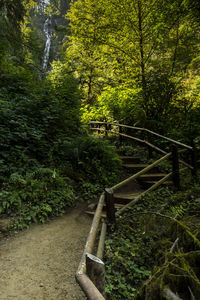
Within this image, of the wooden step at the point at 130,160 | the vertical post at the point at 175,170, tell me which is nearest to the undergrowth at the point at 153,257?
the vertical post at the point at 175,170

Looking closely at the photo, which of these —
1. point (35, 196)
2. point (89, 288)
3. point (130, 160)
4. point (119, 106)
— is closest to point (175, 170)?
point (130, 160)

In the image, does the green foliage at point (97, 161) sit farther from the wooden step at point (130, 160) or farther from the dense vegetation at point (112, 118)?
the wooden step at point (130, 160)

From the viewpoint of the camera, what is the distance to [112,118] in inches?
361

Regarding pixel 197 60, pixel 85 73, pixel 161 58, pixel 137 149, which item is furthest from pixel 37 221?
pixel 85 73

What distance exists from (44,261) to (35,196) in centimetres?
162

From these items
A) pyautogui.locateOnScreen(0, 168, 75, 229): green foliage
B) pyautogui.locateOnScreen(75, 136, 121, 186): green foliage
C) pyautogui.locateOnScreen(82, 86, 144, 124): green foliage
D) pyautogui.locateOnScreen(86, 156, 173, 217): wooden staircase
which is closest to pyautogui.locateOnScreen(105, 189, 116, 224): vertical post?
pyautogui.locateOnScreen(86, 156, 173, 217): wooden staircase

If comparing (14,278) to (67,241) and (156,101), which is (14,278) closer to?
(67,241)

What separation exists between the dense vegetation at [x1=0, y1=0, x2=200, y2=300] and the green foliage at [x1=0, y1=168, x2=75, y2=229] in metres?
0.02

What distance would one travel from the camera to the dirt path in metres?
2.28

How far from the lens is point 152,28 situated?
7523 mm

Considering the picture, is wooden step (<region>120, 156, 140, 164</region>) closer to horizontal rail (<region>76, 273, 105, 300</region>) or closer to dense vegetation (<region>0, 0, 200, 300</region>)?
dense vegetation (<region>0, 0, 200, 300</region>)

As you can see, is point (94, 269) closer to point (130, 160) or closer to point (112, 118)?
point (130, 160)

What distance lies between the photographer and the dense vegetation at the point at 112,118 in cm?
321

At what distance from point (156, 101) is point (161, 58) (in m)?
2.16
